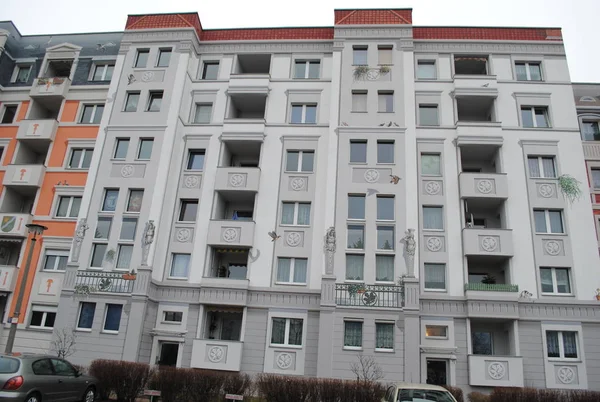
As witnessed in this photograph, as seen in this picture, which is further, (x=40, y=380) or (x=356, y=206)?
(x=356, y=206)

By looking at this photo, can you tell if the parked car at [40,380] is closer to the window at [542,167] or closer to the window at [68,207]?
the window at [68,207]

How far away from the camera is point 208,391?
57.3 ft

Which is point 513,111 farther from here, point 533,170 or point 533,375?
point 533,375

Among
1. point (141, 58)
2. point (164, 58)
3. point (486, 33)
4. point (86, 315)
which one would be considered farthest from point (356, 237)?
point (141, 58)

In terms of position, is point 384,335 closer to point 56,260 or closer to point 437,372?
point 437,372

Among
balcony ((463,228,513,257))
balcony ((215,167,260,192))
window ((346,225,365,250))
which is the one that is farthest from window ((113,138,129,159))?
balcony ((463,228,513,257))

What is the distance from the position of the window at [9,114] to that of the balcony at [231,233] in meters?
17.3

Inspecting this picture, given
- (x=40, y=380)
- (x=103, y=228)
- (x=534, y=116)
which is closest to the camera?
(x=40, y=380)

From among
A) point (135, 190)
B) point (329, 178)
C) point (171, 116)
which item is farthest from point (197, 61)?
point (329, 178)

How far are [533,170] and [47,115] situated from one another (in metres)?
30.8

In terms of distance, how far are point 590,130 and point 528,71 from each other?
557cm

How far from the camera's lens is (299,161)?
26.6 metres

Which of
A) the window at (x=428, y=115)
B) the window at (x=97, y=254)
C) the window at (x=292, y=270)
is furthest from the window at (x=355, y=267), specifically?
the window at (x=97, y=254)

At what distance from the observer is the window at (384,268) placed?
23344mm
